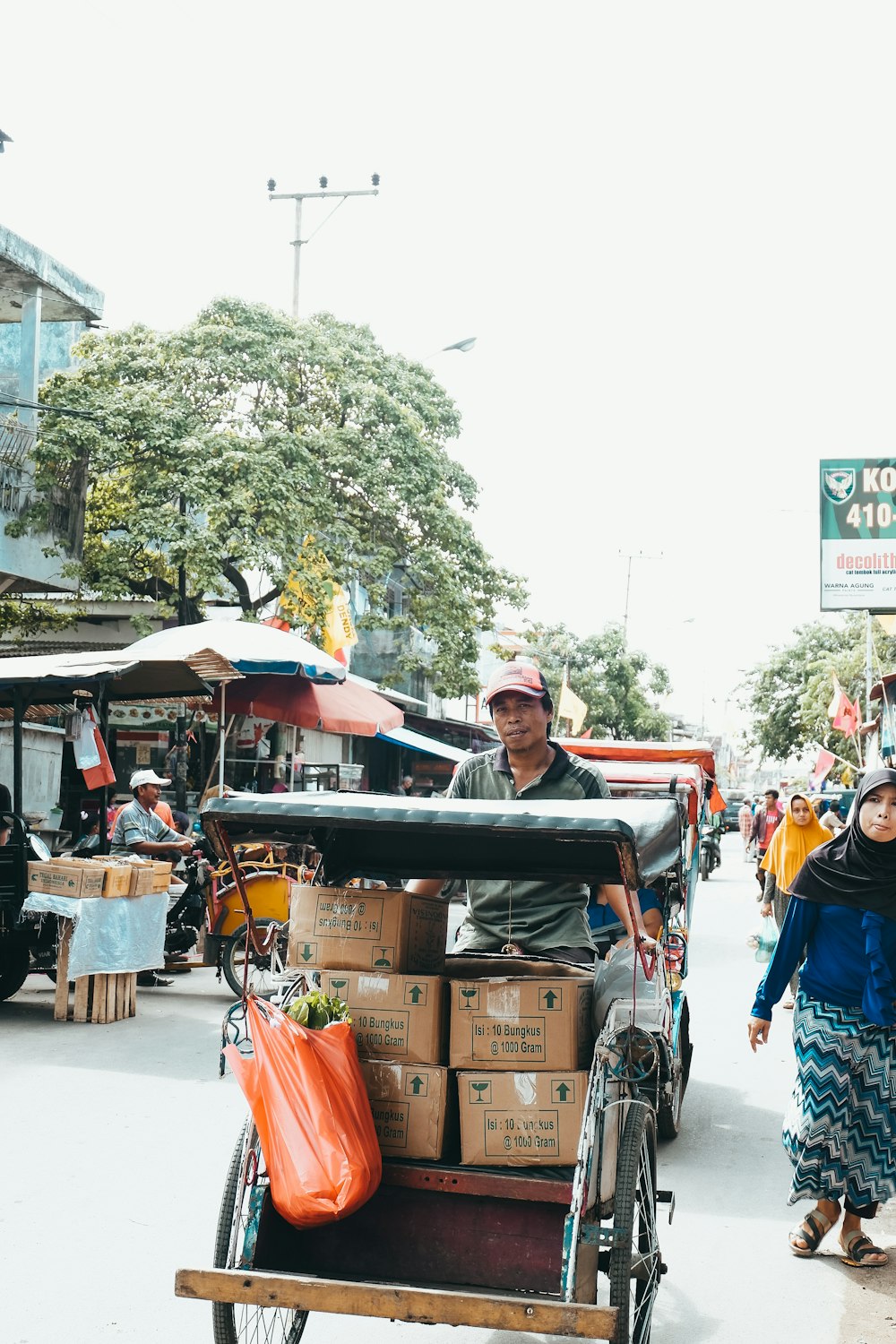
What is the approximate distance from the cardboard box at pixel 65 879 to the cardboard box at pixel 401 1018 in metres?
6.12

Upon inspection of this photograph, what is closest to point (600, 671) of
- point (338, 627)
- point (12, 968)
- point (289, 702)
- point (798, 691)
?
point (798, 691)

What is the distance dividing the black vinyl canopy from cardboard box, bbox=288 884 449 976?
203 millimetres

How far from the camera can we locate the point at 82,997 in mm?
9336

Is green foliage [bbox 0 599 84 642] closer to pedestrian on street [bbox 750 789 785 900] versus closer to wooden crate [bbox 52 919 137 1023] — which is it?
pedestrian on street [bbox 750 789 785 900]

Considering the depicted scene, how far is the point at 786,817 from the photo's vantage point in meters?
10.6

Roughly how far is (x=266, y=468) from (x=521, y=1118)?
56.8ft

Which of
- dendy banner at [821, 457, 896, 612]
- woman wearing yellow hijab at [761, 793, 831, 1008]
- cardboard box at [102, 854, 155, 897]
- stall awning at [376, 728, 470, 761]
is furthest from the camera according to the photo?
stall awning at [376, 728, 470, 761]

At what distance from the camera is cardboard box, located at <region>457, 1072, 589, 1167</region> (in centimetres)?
336

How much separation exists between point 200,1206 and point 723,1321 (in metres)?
2.16

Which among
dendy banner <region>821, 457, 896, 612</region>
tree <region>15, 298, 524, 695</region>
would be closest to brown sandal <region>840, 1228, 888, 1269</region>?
dendy banner <region>821, 457, 896, 612</region>

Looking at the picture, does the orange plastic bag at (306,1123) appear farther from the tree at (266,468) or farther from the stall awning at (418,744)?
the stall awning at (418,744)

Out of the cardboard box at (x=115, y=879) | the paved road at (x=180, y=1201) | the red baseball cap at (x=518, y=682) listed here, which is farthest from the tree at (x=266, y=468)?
the red baseball cap at (x=518, y=682)

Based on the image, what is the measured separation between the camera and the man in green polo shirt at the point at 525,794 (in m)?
4.31

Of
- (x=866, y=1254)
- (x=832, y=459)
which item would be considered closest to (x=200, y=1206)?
(x=866, y=1254)
